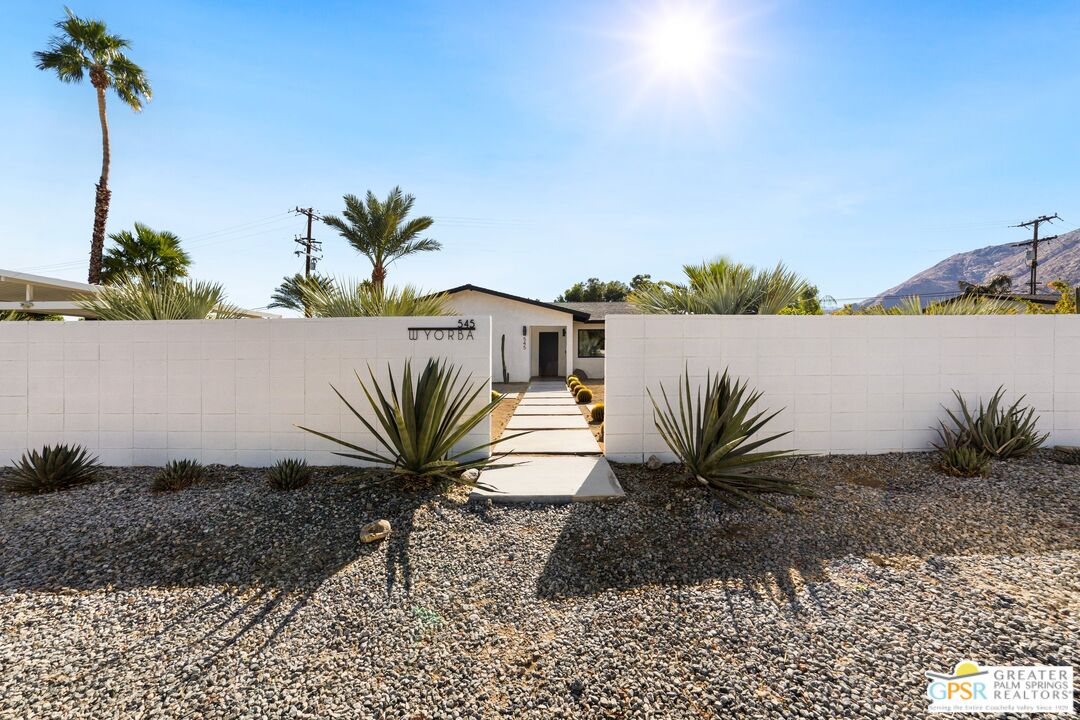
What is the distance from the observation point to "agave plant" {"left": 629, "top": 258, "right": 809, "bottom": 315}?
6.66m

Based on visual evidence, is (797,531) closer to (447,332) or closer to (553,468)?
(553,468)

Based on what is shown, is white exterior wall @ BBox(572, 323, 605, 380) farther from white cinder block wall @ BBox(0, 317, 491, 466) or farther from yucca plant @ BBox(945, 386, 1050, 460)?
white cinder block wall @ BBox(0, 317, 491, 466)

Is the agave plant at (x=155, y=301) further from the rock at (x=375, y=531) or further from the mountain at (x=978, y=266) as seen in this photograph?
the mountain at (x=978, y=266)

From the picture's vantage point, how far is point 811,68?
6.95 metres

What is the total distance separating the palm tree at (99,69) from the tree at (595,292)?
31.0m

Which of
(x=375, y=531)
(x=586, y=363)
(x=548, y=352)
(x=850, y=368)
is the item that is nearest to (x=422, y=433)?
(x=375, y=531)

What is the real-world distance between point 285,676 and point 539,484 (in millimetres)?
2737

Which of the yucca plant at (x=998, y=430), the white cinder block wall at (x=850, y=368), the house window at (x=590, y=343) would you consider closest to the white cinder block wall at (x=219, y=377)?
the white cinder block wall at (x=850, y=368)

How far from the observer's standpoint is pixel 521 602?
278 cm

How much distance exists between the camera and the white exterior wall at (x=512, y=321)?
16.2 m

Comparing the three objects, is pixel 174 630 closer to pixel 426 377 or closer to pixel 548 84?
pixel 426 377

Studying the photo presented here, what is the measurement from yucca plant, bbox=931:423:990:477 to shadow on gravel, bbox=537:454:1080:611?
0.21 meters

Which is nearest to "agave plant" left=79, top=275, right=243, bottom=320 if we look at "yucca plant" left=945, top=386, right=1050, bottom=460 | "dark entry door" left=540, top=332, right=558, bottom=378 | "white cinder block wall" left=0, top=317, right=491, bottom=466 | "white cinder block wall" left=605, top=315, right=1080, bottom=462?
"white cinder block wall" left=0, top=317, right=491, bottom=466

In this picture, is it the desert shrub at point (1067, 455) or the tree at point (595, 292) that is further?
the tree at point (595, 292)
